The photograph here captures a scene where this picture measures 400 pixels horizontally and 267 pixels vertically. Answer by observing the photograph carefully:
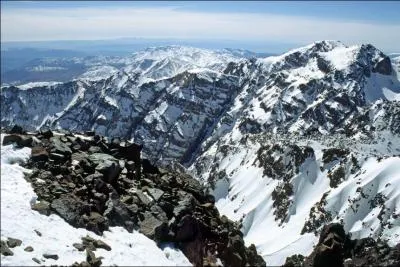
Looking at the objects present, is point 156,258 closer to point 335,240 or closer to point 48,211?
point 48,211

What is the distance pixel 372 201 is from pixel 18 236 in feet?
436

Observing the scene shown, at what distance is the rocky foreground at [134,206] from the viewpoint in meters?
41.4

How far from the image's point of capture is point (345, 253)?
5572cm

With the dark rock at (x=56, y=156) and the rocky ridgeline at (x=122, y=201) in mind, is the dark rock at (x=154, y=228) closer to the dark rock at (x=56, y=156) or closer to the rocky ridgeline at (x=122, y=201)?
the rocky ridgeline at (x=122, y=201)

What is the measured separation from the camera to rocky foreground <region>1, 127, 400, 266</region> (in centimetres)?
4141

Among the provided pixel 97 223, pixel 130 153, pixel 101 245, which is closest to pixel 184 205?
pixel 97 223

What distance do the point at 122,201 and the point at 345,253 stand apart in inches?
1030

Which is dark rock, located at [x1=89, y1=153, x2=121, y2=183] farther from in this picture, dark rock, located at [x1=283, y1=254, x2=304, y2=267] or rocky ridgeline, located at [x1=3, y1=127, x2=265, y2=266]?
dark rock, located at [x1=283, y1=254, x2=304, y2=267]

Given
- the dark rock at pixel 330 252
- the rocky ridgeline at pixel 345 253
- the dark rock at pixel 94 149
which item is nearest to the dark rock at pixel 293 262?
the rocky ridgeline at pixel 345 253

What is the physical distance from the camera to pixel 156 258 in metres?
38.4

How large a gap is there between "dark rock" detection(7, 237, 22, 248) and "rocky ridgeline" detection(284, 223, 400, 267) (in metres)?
25.4

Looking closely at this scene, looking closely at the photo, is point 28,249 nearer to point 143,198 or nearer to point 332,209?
point 143,198

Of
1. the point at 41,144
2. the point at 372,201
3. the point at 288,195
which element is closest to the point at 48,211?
the point at 41,144

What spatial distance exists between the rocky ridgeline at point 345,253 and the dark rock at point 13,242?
25356 mm
